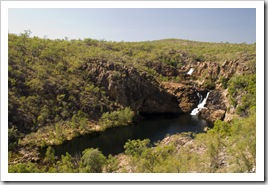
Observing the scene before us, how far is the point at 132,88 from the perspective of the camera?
4447 cm

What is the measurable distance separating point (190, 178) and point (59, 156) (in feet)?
61.6

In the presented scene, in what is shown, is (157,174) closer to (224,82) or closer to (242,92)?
(242,92)

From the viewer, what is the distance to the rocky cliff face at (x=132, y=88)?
43.3m

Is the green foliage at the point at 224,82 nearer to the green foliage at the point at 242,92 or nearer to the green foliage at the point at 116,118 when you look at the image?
the green foliage at the point at 242,92

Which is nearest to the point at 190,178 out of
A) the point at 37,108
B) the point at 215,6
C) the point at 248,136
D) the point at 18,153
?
the point at 248,136

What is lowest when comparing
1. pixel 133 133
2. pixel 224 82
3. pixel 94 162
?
pixel 94 162

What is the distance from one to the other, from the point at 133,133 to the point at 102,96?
9361 millimetres

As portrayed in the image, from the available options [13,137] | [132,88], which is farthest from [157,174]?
[132,88]

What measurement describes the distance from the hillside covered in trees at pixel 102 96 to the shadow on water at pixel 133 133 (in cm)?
123

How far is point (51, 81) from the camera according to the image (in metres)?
39.4

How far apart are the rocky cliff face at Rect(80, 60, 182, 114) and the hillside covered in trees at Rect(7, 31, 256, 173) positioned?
5.5 inches

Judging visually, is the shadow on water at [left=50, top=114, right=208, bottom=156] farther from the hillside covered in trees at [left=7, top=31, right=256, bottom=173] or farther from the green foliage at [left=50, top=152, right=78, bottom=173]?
the green foliage at [left=50, top=152, right=78, bottom=173]

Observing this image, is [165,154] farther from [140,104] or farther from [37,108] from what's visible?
[140,104]

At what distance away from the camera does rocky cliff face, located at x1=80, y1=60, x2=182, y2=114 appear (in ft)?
142
